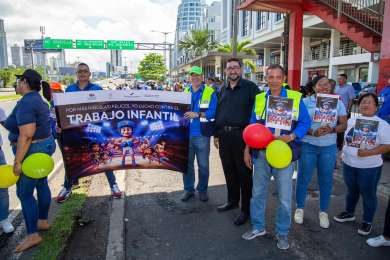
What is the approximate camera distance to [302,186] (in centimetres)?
414

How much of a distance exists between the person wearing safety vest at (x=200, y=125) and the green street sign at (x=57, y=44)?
46152 millimetres

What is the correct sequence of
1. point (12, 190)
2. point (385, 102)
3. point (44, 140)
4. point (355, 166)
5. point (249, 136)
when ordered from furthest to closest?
point (385, 102), point (12, 190), point (355, 166), point (44, 140), point (249, 136)

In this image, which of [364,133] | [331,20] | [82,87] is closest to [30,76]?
[82,87]

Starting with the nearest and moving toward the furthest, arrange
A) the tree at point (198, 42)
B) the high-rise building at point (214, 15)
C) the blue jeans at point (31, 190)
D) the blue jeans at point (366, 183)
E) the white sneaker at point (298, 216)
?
the blue jeans at point (31, 190) < the blue jeans at point (366, 183) < the white sneaker at point (298, 216) < the tree at point (198, 42) < the high-rise building at point (214, 15)

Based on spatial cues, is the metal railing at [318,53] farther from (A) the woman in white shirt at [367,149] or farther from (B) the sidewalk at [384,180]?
(A) the woman in white shirt at [367,149]

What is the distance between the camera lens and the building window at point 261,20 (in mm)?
35531

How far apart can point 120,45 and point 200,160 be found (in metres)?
47.0

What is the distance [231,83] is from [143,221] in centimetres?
213

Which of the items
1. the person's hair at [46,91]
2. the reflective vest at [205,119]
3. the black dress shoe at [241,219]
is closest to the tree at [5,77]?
the person's hair at [46,91]

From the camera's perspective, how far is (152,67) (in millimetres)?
62781

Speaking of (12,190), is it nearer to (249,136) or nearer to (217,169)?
(217,169)

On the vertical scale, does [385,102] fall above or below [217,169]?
above

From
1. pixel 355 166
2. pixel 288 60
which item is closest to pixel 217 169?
pixel 355 166

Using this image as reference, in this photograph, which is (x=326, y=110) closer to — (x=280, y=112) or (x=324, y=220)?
(x=280, y=112)
